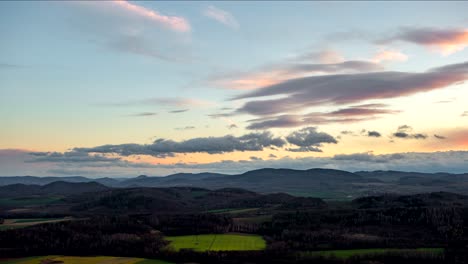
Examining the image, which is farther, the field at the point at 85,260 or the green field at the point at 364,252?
the green field at the point at 364,252

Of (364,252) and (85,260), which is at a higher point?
(364,252)

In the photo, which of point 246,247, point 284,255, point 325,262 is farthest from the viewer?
point 246,247

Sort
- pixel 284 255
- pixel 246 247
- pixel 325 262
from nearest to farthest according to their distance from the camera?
pixel 325 262, pixel 284 255, pixel 246 247

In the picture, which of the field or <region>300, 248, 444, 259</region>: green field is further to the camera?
<region>300, 248, 444, 259</region>: green field

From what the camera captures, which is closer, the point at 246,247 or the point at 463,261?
the point at 463,261

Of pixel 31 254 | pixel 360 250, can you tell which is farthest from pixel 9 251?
pixel 360 250

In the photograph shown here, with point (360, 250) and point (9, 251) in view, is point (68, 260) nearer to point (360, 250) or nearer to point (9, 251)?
point (9, 251)

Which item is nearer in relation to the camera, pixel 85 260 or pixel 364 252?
pixel 85 260

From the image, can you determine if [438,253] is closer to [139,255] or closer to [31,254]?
[139,255]

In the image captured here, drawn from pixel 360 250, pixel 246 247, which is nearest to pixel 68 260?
pixel 246 247
